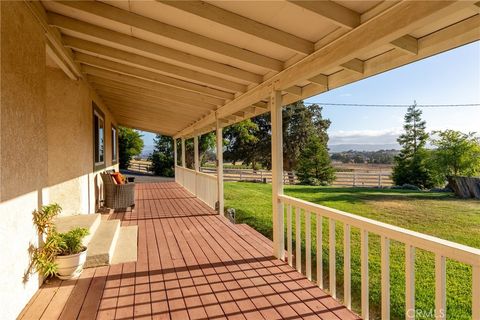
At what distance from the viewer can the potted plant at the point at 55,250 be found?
2832 millimetres

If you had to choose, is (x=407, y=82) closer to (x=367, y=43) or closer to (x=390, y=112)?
(x=390, y=112)

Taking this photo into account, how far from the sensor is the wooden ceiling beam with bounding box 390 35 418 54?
2.17 m

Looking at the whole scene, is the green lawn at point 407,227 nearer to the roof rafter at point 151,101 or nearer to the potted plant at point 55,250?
the roof rafter at point 151,101

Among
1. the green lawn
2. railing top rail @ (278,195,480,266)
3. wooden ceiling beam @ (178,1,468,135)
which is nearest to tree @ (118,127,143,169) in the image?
the green lawn

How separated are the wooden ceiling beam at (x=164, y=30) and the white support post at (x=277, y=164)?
0.64 meters

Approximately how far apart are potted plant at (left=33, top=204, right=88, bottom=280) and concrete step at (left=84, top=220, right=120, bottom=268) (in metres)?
0.27

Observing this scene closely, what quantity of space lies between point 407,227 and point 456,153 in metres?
10.0

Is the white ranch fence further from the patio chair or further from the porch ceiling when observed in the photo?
the porch ceiling

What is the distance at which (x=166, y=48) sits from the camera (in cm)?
354

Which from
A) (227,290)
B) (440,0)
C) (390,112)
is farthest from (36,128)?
(390,112)

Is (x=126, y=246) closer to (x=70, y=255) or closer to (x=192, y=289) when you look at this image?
(x=70, y=255)

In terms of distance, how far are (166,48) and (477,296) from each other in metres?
3.41

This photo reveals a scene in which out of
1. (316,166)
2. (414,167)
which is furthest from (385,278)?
(414,167)

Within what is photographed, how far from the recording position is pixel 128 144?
21.9 m
